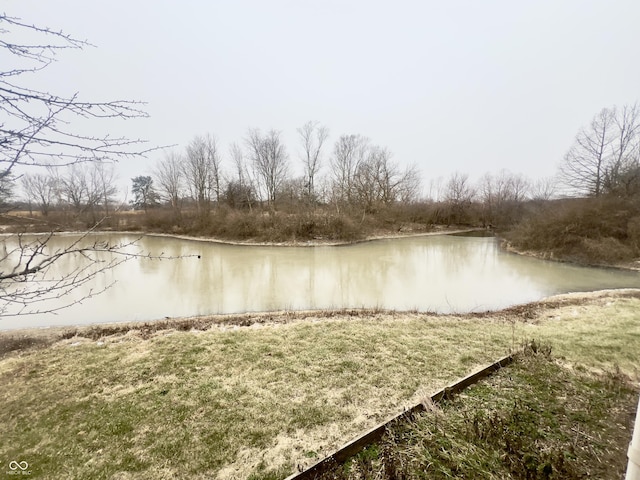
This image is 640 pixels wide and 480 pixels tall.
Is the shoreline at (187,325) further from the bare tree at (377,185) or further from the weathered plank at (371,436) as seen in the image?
the bare tree at (377,185)

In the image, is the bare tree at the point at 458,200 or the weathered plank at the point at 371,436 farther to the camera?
the bare tree at the point at 458,200

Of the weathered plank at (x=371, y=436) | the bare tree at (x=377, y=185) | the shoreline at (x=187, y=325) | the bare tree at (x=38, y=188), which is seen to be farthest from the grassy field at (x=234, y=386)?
the bare tree at (x=377, y=185)

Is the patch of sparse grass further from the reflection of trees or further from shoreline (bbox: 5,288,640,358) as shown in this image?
the reflection of trees

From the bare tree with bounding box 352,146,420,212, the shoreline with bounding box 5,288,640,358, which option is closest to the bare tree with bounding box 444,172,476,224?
the bare tree with bounding box 352,146,420,212

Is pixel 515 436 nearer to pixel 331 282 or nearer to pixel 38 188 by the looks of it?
pixel 38 188

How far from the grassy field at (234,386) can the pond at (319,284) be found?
218 centimetres

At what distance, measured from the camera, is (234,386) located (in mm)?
3477

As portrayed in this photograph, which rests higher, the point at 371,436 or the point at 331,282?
the point at 371,436

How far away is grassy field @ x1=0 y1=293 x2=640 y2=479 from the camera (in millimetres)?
2455

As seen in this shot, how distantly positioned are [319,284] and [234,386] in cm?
756

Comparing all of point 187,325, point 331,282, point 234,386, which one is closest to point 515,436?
point 234,386

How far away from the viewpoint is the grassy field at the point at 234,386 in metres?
2.46

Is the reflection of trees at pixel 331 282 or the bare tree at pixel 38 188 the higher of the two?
the bare tree at pixel 38 188

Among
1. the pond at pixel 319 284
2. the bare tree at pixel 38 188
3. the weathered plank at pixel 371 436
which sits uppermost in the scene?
the bare tree at pixel 38 188
